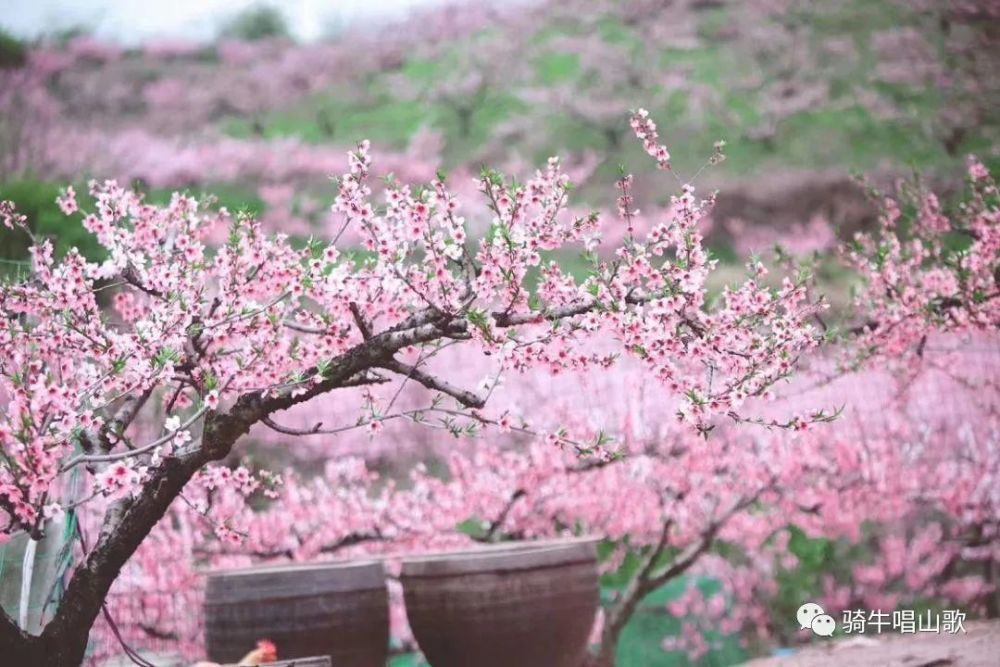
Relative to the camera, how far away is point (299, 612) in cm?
306

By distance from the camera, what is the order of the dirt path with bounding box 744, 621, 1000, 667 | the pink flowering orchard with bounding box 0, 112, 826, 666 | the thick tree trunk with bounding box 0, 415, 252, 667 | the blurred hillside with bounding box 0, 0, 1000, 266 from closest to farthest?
the pink flowering orchard with bounding box 0, 112, 826, 666 → the thick tree trunk with bounding box 0, 415, 252, 667 → the dirt path with bounding box 744, 621, 1000, 667 → the blurred hillside with bounding box 0, 0, 1000, 266

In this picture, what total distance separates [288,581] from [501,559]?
698 millimetres

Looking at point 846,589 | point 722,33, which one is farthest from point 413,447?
point 722,33

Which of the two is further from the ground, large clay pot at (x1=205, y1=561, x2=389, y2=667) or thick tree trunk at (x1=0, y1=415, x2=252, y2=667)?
thick tree trunk at (x1=0, y1=415, x2=252, y2=667)

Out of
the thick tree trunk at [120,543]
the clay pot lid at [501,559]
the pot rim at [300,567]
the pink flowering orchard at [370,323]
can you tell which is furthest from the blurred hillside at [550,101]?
the thick tree trunk at [120,543]

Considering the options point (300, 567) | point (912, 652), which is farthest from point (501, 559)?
point (912, 652)

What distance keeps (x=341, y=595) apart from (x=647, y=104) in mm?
9157

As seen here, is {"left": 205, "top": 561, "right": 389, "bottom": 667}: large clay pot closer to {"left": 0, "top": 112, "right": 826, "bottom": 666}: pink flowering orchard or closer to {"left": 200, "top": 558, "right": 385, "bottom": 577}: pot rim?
{"left": 200, "top": 558, "right": 385, "bottom": 577}: pot rim

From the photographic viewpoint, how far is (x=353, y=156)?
2318 millimetres

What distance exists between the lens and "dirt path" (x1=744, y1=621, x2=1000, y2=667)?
359 cm

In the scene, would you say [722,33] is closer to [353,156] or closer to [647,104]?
[647,104]

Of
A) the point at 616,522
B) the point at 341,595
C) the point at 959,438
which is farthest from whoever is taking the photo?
the point at 959,438

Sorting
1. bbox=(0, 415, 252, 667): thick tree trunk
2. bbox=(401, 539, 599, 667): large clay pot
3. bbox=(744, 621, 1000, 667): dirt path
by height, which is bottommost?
bbox=(744, 621, 1000, 667): dirt path

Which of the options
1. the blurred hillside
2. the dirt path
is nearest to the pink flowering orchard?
the dirt path
